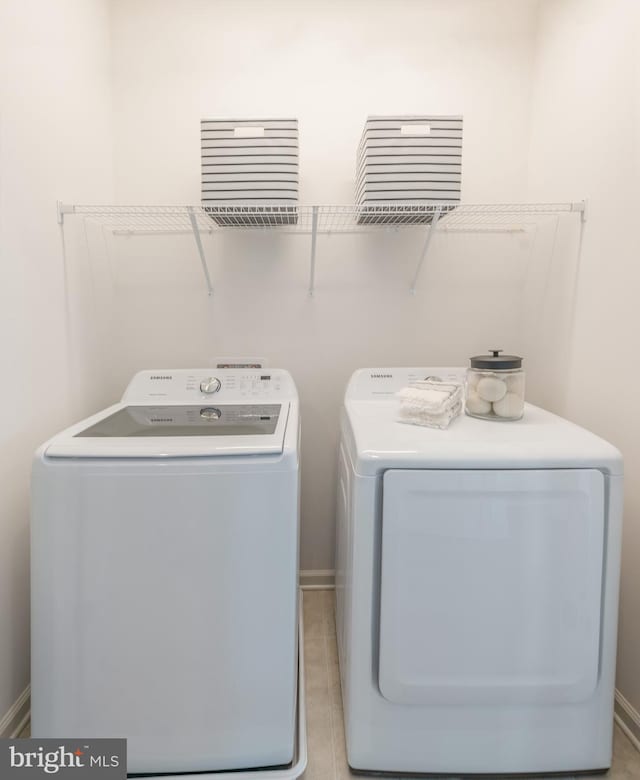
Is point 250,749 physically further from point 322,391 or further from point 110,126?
point 110,126

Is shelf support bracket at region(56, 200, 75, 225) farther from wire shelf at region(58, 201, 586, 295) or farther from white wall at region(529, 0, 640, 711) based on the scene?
white wall at region(529, 0, 640, 711)

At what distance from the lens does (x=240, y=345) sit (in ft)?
6.88

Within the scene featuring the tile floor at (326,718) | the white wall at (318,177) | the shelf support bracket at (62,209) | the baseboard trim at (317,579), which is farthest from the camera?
the baseboard trim at (317,579)

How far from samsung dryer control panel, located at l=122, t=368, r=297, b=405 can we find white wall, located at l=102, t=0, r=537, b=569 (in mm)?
261

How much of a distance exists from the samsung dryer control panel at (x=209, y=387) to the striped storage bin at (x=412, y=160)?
0.78m

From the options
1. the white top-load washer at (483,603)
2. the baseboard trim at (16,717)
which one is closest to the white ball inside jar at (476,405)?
the white top-load washer at (483,603)

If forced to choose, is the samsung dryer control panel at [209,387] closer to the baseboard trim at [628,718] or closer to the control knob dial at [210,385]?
the control knob dial at [210,385]

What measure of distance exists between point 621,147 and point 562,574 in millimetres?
1329

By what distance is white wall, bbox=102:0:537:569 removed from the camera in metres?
1.94

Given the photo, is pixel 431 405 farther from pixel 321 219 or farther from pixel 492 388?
pixel 321 219

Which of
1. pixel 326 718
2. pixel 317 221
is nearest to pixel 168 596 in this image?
pixel 326 718

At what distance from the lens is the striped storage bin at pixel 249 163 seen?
164 cm

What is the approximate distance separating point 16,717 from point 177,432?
0.99 meters

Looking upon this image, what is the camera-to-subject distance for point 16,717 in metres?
1.38
